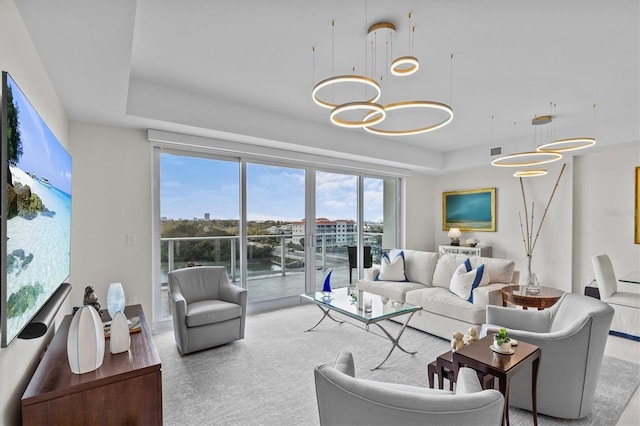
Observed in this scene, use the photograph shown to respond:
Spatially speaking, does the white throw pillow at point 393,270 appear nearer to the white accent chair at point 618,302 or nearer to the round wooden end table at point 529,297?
the round wooden end table at point 529,297

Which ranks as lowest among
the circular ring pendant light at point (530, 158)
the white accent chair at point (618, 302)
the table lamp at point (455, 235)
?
the white accent chair at point (618, 302)

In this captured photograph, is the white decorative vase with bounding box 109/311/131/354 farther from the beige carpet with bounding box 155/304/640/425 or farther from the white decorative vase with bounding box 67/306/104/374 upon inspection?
the beige carpet with bounding box 155/304/640/425

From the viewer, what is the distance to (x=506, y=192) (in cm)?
581

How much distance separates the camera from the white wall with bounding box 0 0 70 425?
1.31 m

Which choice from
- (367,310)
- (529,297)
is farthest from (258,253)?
(529,297)

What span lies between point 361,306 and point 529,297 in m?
1.61

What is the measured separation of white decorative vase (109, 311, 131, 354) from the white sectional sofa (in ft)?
9.49

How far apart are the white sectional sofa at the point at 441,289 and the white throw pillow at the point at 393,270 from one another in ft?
0.23

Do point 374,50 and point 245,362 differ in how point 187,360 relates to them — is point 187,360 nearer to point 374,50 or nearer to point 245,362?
point 245,362

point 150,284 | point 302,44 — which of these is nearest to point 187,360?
point 150,284

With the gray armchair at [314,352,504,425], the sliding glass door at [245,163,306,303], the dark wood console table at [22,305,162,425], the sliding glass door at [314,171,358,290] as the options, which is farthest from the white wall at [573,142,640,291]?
the dark wood console table at [22,305,162,425]

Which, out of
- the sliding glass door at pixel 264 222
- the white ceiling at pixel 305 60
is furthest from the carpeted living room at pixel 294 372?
the white ceiling at pixel 305 60

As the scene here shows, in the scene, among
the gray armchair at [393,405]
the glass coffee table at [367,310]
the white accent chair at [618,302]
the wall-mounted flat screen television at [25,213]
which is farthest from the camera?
the white accent chair at [618,302]

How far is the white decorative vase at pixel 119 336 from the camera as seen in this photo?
1.82 metres
